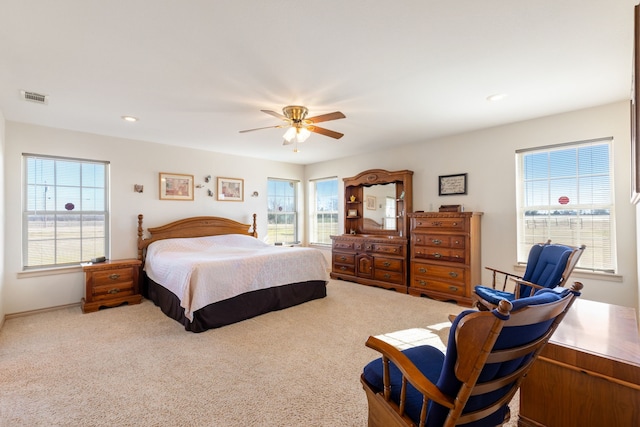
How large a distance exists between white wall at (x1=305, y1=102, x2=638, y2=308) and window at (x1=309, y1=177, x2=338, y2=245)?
1112mm

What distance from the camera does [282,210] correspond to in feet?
22.4

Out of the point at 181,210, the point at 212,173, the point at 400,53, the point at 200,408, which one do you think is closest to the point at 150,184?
the point at 181,210

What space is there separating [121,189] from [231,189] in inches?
71.8

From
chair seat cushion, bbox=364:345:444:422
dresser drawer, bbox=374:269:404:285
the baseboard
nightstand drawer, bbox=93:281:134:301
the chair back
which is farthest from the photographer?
dresser drawer, bbox=374:269:404:285

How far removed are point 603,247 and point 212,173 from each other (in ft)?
19.2

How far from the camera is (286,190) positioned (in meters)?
6.93

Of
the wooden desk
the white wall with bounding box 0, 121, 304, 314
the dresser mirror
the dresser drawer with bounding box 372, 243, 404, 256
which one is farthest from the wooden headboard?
the wooden desk

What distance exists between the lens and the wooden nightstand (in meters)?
3.88

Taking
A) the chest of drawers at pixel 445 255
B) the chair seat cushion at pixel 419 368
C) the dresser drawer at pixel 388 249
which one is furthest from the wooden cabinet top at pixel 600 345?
the dresser drawer at pixel 388 249

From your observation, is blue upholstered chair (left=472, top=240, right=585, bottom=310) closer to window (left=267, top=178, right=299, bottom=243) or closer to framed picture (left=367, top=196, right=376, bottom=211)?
framed picture (left=367, top=196, right=376, bottom=211)

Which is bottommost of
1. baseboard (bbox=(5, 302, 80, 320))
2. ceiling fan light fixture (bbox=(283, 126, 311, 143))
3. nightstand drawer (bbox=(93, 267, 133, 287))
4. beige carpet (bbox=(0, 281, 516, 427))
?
beige carpet (bbox=(0, 281, 516, 427))

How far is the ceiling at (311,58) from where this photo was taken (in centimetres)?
179

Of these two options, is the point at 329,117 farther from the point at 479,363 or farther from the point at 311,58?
the point at 479,363

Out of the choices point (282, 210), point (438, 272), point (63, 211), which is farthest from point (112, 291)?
point (438, 272)
